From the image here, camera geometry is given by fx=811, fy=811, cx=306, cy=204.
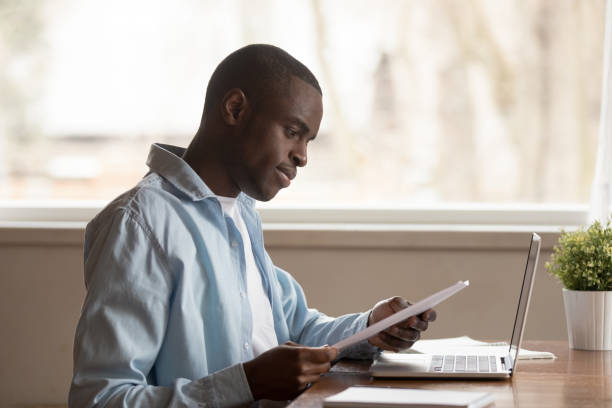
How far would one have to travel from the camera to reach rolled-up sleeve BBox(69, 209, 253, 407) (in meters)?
1.10

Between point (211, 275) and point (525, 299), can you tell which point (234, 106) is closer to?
point (211, 275)

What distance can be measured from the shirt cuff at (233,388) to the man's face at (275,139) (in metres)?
0.35

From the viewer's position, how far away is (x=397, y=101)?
9.06 feet

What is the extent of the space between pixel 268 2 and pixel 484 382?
6.15ft

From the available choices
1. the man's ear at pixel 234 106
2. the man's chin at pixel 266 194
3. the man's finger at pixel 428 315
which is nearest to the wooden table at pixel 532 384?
the man's finger at pixel 428 315

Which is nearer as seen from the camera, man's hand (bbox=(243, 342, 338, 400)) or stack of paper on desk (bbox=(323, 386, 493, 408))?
stack of paper on desk (bbox=(323, 386, 493, 408))

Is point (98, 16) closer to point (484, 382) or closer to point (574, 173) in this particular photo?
point (574, 173)

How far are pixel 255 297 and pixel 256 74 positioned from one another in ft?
1.30

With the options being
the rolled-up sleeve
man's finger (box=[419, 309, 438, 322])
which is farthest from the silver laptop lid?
the rolled-up sleeve

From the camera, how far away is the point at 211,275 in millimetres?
1246

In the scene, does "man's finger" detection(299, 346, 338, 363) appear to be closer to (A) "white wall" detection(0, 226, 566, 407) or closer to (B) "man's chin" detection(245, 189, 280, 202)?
(B) "man's chin" detection(245, 189, 280, 202)

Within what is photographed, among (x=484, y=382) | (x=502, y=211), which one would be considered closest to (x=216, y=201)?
(x=484, y=382)

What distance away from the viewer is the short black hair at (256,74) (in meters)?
1.35

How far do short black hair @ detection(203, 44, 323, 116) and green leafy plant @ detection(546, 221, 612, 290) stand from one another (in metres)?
0.61
